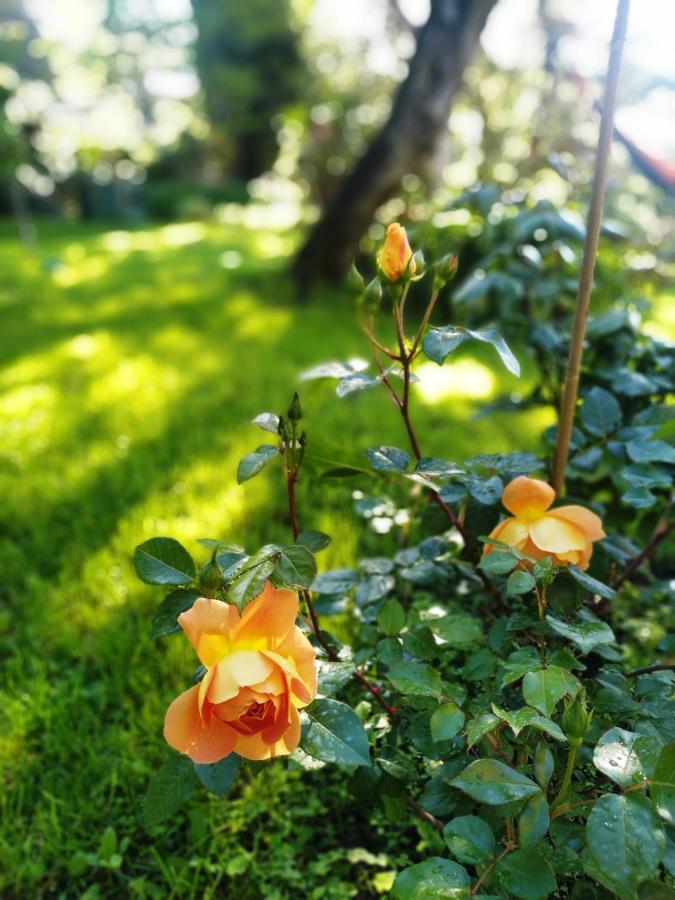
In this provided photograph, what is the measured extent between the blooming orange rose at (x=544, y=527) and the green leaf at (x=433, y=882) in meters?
0.35

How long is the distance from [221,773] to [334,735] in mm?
126

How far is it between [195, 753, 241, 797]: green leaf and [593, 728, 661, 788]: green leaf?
0.36m

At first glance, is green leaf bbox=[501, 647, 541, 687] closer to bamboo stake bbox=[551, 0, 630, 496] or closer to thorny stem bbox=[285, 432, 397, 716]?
thorny stem bbox=[285, 432, 397, 716]

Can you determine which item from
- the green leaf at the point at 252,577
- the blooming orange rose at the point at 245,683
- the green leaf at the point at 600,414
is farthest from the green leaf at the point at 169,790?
the green leaf at the point at 600,414

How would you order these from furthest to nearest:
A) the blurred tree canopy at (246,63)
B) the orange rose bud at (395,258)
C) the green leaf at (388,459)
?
1. the blurred tree canopy at (246,63)
2. the green leaf at (388,459)
3. the orange rose bud at (395,258)

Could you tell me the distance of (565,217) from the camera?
5.01 feet

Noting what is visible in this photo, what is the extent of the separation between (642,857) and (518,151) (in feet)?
28.3

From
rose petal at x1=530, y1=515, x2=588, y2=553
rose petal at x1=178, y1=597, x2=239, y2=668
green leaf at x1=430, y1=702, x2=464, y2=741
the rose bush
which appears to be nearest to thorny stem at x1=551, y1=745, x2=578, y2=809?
the rose bush

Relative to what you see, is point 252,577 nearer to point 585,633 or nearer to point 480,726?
point 480,726

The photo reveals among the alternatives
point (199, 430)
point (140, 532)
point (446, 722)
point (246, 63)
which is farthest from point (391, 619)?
point (246, 63)

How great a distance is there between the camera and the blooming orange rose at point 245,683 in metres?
0.64

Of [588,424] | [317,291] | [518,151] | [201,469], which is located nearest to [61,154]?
[518,151]

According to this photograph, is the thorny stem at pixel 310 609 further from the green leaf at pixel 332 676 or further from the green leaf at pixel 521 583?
the green leaf at pixel 521 583

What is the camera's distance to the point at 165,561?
2.60 ft
